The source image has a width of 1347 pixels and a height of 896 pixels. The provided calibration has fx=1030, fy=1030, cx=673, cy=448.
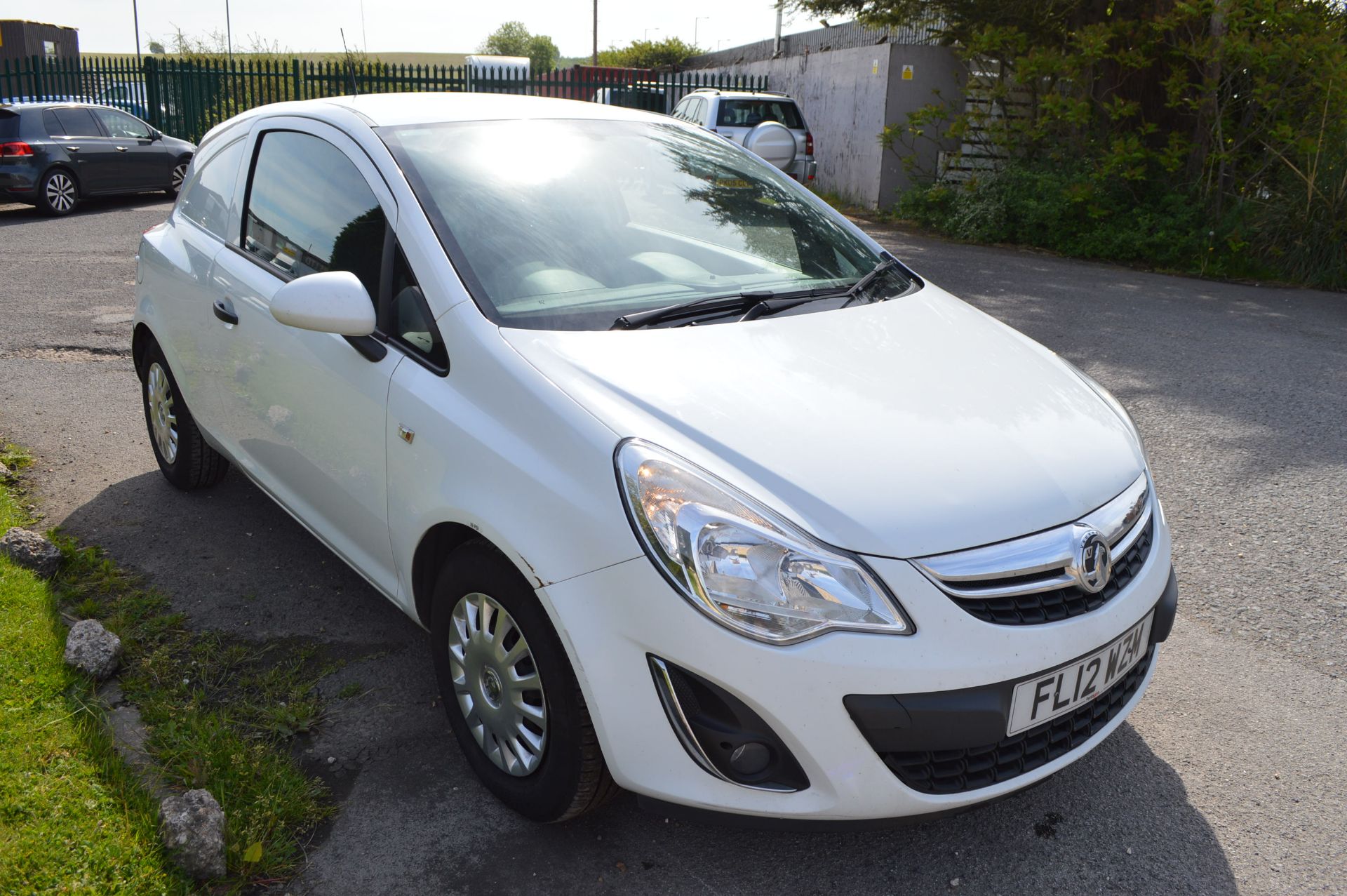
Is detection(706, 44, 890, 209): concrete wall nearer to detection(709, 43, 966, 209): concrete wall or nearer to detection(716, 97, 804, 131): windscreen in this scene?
detection(709, 43, 966, 209): concrete wall

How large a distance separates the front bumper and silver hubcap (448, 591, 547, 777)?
0.84ft

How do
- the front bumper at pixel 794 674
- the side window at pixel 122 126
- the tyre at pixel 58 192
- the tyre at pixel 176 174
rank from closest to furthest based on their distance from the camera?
the front bumper at pixel 794 674 < the tyre at pixel 58 192 < the side window at pixel 122 126 < the tyre at pixel 176 174

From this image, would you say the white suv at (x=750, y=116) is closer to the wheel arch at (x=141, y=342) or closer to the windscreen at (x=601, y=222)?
the wheel arch at (x=141, y=342)

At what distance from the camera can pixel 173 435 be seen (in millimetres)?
4496

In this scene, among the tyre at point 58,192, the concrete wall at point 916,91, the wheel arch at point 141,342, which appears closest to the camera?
the wheel arch at point 141,342

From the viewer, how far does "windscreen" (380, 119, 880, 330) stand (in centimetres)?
277

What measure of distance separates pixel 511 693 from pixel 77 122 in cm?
1530

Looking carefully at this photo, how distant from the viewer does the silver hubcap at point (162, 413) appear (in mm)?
4441

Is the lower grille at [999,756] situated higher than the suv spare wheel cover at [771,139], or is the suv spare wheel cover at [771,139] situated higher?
the suv spare wheel cover at [771,139]

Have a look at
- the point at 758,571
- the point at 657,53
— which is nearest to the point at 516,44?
the point at 657,53

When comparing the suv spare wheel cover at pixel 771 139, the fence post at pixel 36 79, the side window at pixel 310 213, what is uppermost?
the fence post at pixel 36 79

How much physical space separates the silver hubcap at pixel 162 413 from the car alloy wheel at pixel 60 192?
11484mm

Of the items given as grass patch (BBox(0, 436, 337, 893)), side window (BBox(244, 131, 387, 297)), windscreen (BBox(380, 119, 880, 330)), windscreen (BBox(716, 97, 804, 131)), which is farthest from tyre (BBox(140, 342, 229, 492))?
windscreen (BBox(716, 97, 804, 131))

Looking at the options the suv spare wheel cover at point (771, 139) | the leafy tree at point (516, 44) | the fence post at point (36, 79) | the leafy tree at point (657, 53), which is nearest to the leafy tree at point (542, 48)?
the leafy tree at point (516, 44)
